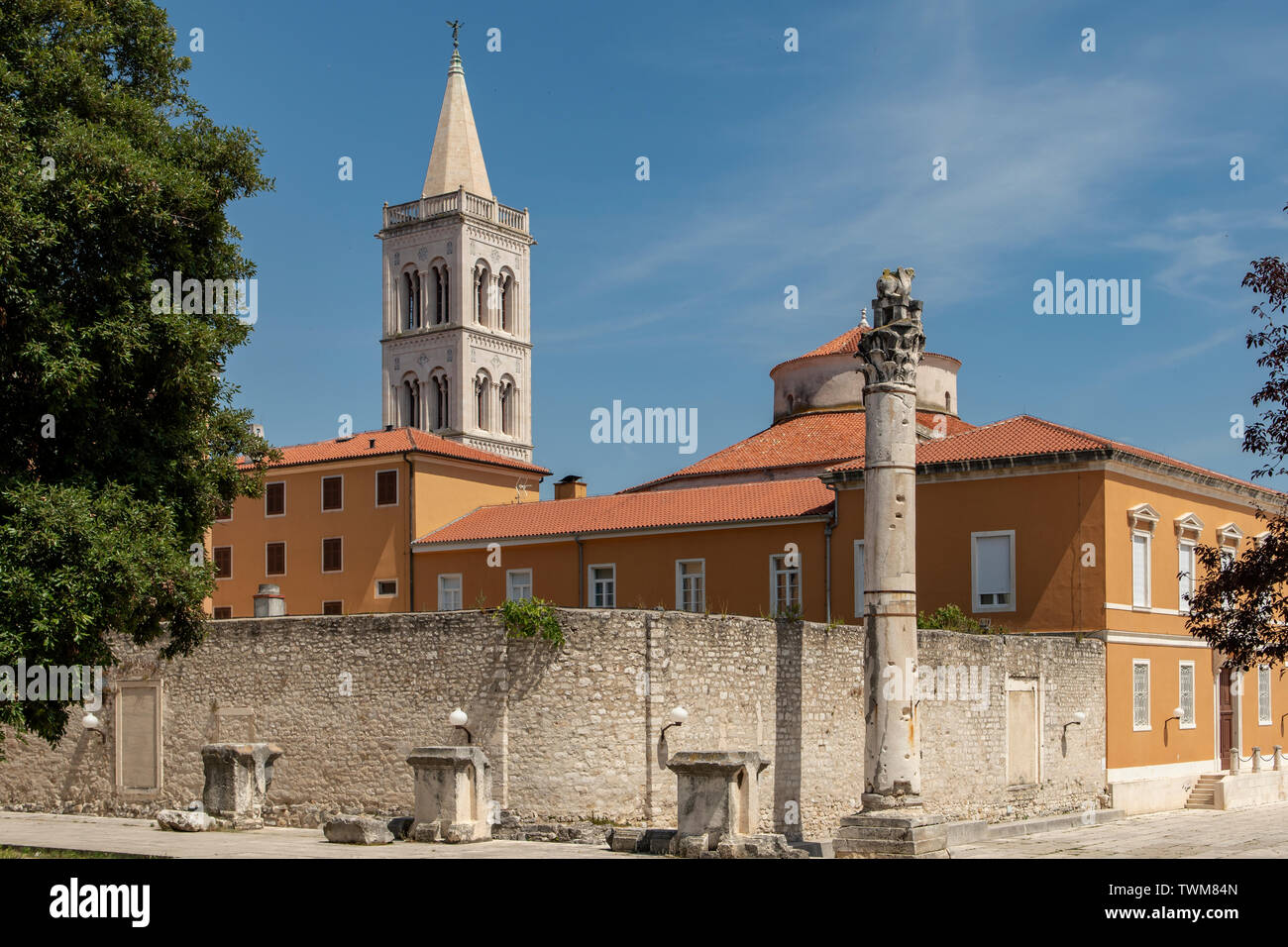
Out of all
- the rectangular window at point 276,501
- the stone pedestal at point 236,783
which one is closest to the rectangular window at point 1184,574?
the stone pedestal at point 236,783

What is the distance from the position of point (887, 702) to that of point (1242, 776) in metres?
17.0

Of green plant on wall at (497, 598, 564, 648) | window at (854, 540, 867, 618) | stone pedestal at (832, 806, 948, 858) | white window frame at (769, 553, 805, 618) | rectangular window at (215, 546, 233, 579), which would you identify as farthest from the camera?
rectangular window at (215, 546, 233, 579)

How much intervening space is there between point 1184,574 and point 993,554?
5.31 meters

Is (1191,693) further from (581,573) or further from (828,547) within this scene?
(581,573)

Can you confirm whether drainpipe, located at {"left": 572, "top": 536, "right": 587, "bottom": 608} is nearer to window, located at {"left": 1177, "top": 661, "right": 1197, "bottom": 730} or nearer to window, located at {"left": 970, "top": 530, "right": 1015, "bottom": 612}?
window, located at {"left": 970, "top": 530, "right": 1015, "bottom": 612}

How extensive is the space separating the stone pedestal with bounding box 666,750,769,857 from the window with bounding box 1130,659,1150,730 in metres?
15.5

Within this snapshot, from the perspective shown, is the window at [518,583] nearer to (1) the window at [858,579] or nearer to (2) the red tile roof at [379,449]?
(2) the red tile roof at [379,449]

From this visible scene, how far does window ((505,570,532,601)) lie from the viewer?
135 feet

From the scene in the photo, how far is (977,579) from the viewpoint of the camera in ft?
106

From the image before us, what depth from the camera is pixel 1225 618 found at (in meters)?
22.3

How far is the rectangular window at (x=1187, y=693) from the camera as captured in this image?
34713mm

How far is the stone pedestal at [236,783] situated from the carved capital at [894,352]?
12.2 m

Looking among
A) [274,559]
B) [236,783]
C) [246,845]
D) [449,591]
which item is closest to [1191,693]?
[449,591]

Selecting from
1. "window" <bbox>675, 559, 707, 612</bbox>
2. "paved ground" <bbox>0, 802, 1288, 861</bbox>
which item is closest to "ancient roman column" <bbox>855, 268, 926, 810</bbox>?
"paved ground" <bbox>0, 802, 1288, 861</bbox>
